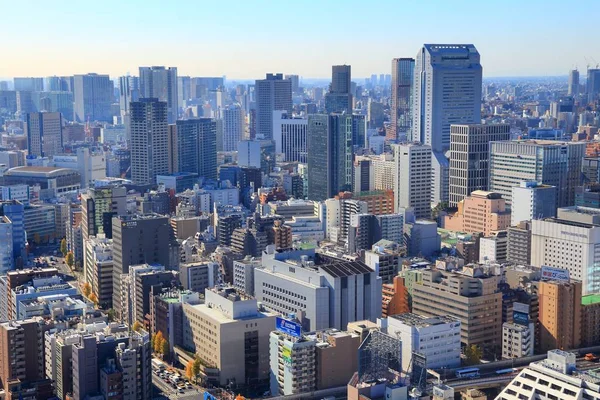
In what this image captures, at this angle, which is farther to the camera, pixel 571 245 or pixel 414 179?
pixel 414 179

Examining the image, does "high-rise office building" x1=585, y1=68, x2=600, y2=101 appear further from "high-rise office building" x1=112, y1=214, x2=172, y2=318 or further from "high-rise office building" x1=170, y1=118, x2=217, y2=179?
"high-rise office building" x1=112, y1=214, x2=172, y2=318

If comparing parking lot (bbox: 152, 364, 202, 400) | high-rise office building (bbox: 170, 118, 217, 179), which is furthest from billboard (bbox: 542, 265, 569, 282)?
→ high-rise office building (bbox: 170, 118, 217, 179)

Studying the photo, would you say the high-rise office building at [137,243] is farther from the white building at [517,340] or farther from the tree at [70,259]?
the white building at [517,340]

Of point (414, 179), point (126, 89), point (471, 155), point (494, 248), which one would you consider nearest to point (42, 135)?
point (126, 89)

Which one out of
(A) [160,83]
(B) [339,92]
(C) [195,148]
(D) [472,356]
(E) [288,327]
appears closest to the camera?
(E) [288,327]

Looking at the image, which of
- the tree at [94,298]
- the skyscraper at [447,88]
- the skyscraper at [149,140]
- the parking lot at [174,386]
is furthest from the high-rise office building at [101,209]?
the skyscraper at [447,88]

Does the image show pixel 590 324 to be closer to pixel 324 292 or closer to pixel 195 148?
pixel 324 292
